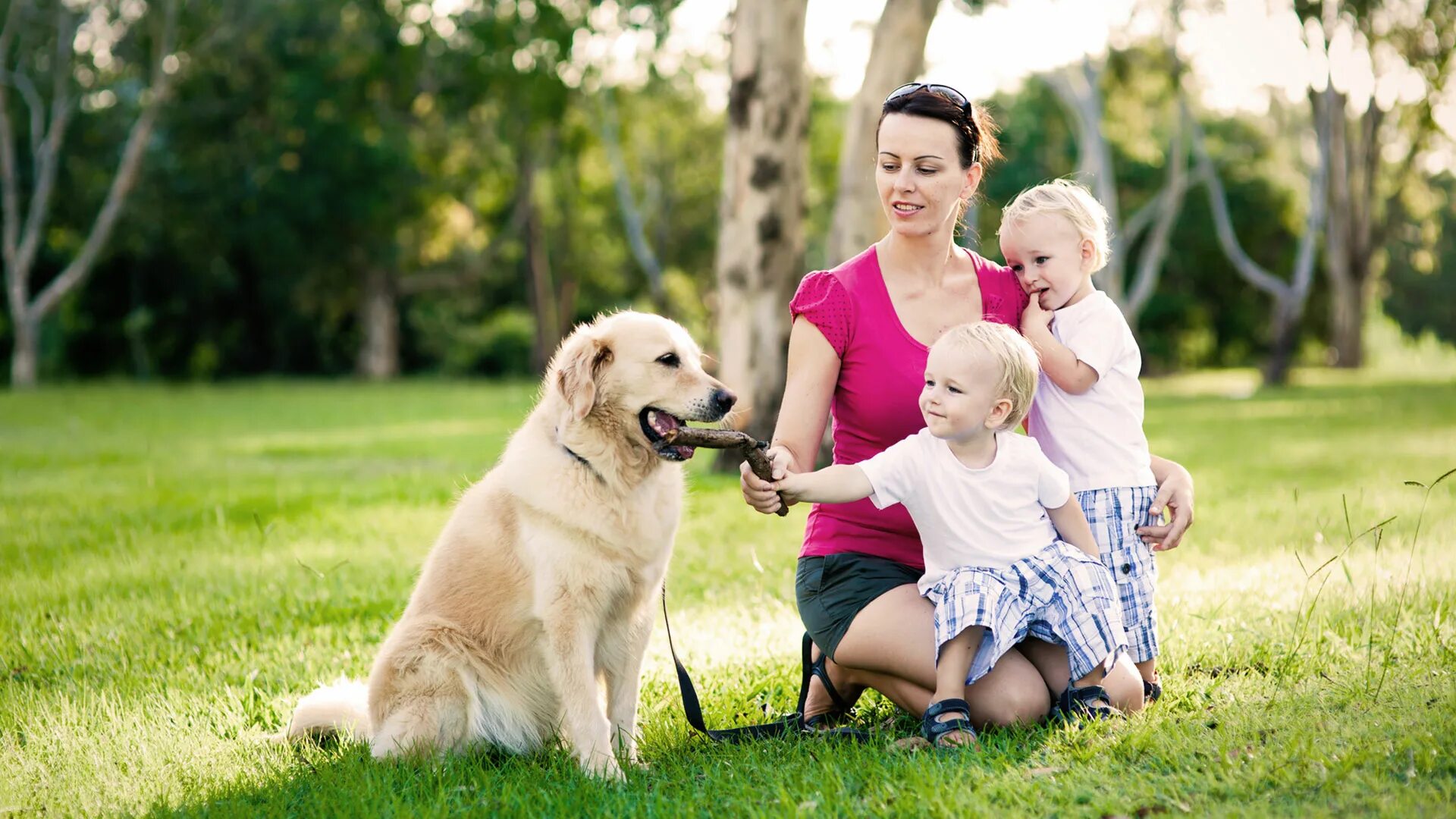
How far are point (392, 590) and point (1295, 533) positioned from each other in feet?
17.8

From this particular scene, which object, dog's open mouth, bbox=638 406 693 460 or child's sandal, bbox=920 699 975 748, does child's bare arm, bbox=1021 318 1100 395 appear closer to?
child's sandal, bbox=920 699 975 748

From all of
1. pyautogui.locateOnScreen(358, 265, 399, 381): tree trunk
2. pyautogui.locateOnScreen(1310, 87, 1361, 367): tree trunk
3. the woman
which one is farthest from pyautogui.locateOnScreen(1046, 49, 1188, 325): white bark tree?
pyautogui.locateOnScreen(358, 265, 399, 381): tree trunk

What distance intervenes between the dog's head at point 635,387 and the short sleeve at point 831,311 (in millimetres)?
420

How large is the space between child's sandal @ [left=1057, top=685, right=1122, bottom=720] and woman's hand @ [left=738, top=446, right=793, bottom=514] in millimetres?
1134

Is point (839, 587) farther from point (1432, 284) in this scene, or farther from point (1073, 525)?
point (1432, 284)

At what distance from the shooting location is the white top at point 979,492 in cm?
367

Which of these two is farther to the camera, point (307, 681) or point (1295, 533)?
point (1295, 533)

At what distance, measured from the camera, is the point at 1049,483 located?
144 inches

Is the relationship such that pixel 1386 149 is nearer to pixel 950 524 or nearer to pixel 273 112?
pixel 273 112

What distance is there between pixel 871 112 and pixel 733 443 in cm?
711

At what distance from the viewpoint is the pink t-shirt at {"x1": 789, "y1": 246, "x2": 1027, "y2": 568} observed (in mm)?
4074

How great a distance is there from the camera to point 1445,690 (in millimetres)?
3746

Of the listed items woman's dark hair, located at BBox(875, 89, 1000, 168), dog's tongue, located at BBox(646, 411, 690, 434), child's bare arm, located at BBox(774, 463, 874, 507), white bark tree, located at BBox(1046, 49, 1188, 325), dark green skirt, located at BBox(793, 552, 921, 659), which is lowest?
dark green skirt, located at BBox(793, 552, 921, 659)

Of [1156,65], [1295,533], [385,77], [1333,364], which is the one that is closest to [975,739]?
[1295,533]
